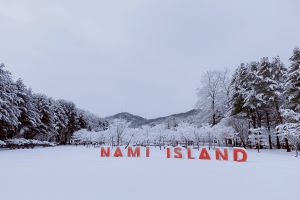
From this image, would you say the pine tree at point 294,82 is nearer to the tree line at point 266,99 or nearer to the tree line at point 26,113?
the tree line at point 266,99

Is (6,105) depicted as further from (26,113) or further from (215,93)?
(215,93)

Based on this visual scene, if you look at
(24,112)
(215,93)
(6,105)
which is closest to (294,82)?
(215,93)

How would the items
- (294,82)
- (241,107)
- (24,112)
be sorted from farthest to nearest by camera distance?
1. (24,112)
2. (241,107)
3. (294,82)

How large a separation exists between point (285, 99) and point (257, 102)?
10.4 ft

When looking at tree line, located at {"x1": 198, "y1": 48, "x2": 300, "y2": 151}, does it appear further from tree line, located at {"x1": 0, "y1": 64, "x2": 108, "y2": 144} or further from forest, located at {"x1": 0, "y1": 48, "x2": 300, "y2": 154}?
tree line, located at {"x1": 0, "y1": 64, "x2": 108, "y2": 144}

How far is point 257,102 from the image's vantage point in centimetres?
2756

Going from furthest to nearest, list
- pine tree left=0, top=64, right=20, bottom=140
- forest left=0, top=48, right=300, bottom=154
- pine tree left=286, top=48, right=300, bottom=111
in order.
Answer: pine tree left=0, top=64, right=20, bottom=140 < forest left=0, top=48, right=300, bottom=154 < pine tree left=286, top=48, right=300, bottom=111

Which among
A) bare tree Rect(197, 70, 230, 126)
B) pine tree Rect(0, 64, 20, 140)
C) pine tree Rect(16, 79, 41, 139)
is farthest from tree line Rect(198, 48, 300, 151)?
pine tree Rect(16, 79, 41, 139)

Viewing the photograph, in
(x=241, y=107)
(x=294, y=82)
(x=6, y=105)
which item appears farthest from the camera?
(x=241, y=107)

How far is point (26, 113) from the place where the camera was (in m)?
36.1

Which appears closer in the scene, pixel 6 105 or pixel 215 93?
pixel 6 105

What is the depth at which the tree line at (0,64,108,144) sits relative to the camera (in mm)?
28016

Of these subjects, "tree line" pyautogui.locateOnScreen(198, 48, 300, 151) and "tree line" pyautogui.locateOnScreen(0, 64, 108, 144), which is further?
"tree line" pyautogui.locateOnScreen(0, 64, 108, 144)

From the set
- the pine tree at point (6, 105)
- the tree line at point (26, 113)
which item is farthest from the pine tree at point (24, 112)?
the pine tree at point (6, 105)
